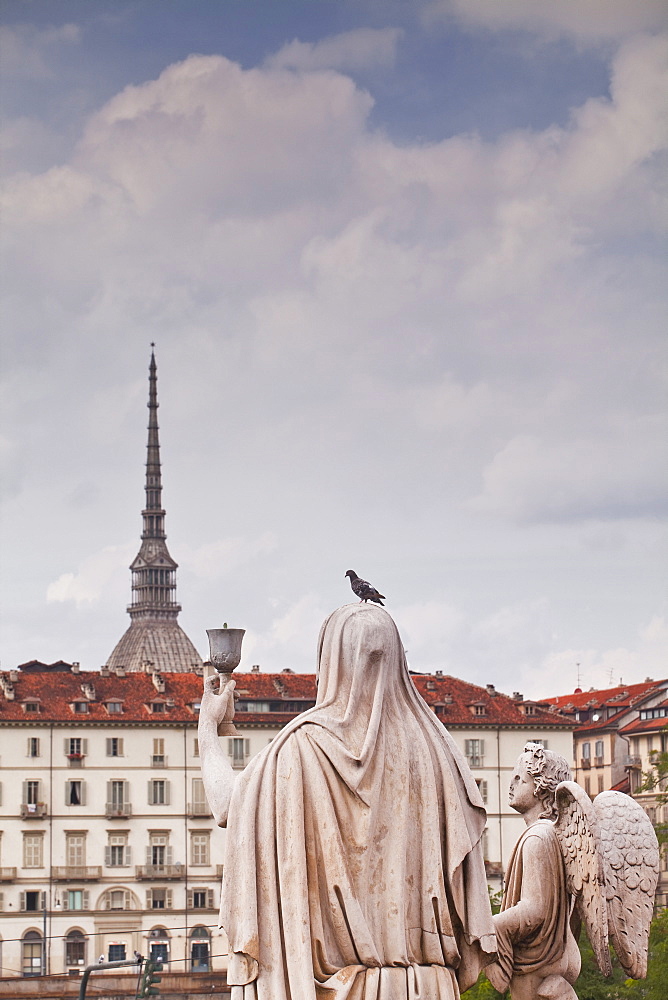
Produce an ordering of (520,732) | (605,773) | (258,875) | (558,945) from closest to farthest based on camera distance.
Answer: (258,875) → (558,945) → (520,732) → (605,773)

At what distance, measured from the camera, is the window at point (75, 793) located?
98.7 meters

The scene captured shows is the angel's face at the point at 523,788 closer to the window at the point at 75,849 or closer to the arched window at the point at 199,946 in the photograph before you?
the arched window at the point at 199,946

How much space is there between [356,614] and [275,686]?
332ft

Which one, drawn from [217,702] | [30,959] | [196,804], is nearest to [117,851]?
[196,804]

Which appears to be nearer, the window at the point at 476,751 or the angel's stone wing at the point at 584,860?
the angel's stone wing at the point at 584,860

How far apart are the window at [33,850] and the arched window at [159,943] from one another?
683 cm

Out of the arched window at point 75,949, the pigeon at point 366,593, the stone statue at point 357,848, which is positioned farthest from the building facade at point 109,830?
the stone statue at point 357,848

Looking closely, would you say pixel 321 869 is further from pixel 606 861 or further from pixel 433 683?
pixel 433 683

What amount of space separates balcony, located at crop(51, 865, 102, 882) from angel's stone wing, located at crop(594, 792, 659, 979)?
93.2m

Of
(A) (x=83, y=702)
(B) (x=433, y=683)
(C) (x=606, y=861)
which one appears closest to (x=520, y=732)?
(B) (x=433, y=683)

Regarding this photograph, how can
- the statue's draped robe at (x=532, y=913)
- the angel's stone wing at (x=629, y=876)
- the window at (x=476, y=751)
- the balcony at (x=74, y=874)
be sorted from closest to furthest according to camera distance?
the statue's draped robe at (x=532, y=913), the angel's stone wing at (x=629, y=876), the balcony at (x=74, y=874), the window at (x=476, y=751)

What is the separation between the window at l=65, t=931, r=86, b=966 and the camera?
96.5 m

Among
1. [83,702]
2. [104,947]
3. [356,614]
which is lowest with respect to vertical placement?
[104,947]

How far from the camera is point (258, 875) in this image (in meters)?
6.25
